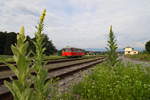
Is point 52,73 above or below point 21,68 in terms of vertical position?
below

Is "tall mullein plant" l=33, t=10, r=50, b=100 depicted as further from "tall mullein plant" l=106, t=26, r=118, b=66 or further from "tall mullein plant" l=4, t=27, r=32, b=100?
"tall mullein plant" l=106, t=26, r=118, b=66

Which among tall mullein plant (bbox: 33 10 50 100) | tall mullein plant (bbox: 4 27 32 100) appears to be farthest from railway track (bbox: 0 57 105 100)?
tall mullein plant (bbox: 33 10 50 100)

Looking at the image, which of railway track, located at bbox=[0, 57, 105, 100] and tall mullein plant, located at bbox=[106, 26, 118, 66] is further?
tall mullein plant, located at bbox=[106, 26, 118, 66]

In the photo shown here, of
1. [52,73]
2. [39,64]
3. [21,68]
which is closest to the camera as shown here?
[21,68]

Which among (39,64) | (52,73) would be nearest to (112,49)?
(52,73)

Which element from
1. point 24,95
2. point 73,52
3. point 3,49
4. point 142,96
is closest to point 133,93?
point 142,96

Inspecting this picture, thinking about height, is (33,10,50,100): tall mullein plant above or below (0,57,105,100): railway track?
above

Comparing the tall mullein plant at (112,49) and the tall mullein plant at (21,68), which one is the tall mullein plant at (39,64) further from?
the tall mullein plant at (112,49)

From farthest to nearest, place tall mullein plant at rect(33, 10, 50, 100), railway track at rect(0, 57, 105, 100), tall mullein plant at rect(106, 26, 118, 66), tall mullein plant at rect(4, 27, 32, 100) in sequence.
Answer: tall mullein plant at rect(106, 26, 118, 66), railway track at rect(0, 57, 105, 100), tall mullein plant at rect(33, 10, 50, 100), tall mullein plant at rect(4, 27, 32, 100)

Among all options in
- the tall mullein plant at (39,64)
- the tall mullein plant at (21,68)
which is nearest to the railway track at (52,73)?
the tall mullein plant at (21,68)

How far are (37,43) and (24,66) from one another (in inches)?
27.9

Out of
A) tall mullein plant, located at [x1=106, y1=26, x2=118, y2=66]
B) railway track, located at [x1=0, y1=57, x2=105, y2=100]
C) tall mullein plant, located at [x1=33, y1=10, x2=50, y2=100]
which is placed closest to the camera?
tall mullein plant, located at [x1=33, y1=10, x2=50, y2=100]

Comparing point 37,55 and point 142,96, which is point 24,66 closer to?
point 37,55

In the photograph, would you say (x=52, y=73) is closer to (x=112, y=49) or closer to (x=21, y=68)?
(x=112, y=49)
